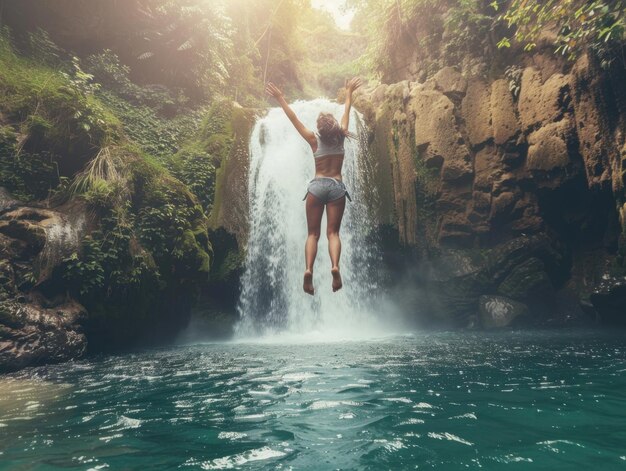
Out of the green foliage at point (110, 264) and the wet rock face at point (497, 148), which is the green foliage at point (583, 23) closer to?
Result: the wet rock face at point (497, 148)

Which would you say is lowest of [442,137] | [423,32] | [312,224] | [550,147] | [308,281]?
[308,281]

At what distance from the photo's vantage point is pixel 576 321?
41.0 feet

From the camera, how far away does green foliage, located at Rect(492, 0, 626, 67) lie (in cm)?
827

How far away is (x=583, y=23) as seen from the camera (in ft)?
28.3

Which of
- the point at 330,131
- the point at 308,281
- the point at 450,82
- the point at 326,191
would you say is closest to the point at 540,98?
the point at 450,82

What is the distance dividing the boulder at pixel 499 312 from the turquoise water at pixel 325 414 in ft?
17.8

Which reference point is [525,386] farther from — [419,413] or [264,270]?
[264,270]

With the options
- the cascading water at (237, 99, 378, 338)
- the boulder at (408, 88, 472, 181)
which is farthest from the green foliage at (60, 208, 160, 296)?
the boulder at (408, 88, 472, 181)

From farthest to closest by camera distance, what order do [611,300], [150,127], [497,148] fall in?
[150,127] < [497,148] < [611,300]

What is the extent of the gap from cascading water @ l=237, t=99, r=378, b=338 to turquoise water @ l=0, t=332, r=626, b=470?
203 inches

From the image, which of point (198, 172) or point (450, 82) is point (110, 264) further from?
point (450, 82)

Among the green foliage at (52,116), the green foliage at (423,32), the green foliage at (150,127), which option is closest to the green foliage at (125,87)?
the green foliage at (150,127)

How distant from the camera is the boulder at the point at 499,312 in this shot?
12320 millimetres

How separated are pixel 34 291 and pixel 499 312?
12314mm
